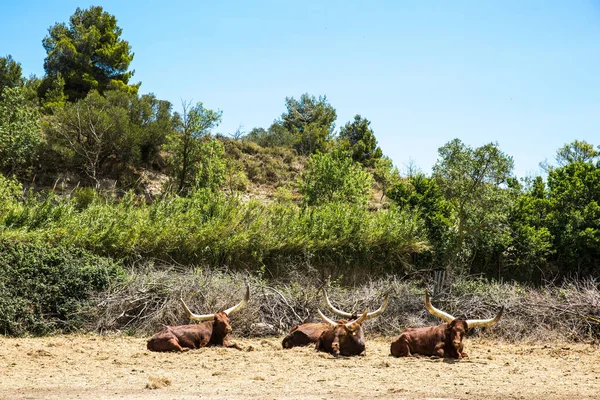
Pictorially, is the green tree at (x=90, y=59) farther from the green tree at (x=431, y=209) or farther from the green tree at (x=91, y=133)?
the green tree at (x=431, y=209)

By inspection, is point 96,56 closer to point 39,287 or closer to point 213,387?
point 39,287

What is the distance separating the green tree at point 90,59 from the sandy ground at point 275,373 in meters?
31.1

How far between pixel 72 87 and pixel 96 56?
8.65 feet

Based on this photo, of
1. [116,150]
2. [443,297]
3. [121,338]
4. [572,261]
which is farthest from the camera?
[116,150]

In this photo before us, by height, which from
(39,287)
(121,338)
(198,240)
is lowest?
(121,338)

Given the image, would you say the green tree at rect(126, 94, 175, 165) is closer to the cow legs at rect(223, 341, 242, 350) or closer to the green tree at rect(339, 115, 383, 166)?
the green tree at rect(339, 115, 383, 166)

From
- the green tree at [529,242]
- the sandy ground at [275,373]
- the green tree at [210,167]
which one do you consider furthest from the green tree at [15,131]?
the green tree at [529,242]

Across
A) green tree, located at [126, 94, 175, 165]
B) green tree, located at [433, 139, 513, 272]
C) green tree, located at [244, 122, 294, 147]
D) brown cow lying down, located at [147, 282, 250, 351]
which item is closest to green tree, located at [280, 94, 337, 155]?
green tree, located at [244, 122, 294, 147]

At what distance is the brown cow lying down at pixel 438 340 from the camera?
12047 millimetres

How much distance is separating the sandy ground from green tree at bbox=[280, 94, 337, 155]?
36.8m

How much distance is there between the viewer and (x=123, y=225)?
59.4ft

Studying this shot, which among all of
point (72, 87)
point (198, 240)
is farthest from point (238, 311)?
point (72, 87)

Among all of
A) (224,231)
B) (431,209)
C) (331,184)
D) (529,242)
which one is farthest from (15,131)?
(529,242)

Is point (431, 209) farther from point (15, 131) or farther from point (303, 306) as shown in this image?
point (15, 131)
